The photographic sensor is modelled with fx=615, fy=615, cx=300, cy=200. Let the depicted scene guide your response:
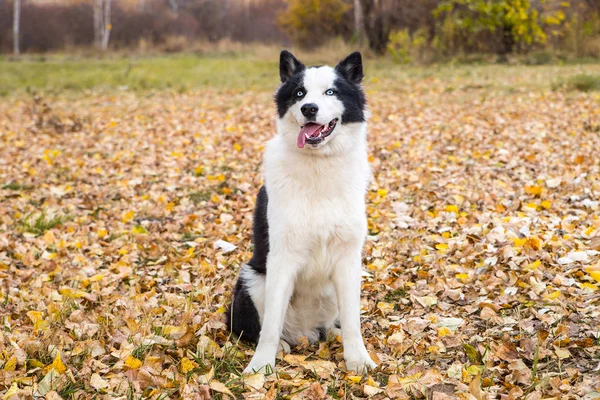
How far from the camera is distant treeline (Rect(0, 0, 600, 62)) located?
62.8 feet

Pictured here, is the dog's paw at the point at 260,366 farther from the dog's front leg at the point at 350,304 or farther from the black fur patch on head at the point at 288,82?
the black fur patch on head at the point at 288,82

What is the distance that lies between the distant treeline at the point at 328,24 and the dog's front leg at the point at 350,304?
53.1ft

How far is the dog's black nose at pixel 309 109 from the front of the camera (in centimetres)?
332

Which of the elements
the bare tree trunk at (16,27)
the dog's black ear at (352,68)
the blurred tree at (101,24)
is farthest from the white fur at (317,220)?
the blurred tree at (101,24)

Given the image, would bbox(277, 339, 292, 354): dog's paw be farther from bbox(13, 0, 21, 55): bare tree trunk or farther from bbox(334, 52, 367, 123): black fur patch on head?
bbox(13, 0, 21, 55): bare tree trunk

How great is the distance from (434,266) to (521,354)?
1.52 m

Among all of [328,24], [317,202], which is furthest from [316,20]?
[317,202]

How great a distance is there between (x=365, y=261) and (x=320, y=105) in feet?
6.77

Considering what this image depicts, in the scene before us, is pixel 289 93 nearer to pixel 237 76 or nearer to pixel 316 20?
pixel 237 76

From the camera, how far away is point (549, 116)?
10.1 metres

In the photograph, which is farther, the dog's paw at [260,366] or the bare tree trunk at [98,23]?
the bare tree trunk at [98,23]

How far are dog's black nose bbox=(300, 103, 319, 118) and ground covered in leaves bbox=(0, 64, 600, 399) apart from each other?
1394 millimetres

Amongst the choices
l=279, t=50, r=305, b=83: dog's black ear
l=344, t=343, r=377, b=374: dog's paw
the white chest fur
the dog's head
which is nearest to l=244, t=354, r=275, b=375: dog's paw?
l=344, t=343, r=377, b=374: dog's paw

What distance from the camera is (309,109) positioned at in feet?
10.9
